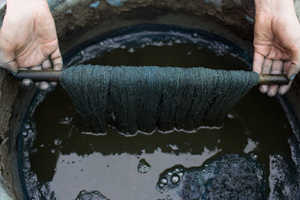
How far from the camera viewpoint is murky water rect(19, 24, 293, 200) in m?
2.39

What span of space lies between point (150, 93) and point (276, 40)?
131 cm

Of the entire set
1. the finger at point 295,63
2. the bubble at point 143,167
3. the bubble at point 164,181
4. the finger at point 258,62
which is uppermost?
the finger at point 295,63

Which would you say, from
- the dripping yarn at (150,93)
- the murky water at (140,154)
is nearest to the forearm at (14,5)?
the dripping yarn at (150,93)

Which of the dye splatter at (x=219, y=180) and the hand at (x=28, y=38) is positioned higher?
the hand at (x=28, y=38)

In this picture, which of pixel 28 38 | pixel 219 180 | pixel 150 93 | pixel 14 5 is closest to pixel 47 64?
pixel 28 38

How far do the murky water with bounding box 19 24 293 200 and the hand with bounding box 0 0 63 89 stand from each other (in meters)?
0.59

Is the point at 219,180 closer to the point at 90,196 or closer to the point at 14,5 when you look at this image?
the point at 90,196

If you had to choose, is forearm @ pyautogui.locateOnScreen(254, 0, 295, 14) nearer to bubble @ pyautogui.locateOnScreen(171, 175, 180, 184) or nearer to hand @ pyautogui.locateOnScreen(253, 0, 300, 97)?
hand @ pyautogui.locateOnScreen(253, 0, 300, 97)

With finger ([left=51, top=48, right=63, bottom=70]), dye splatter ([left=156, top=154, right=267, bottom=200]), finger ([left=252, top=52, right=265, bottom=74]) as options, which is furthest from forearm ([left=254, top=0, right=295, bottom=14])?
finger ([left=51, top=48, right=63, bottom=70])

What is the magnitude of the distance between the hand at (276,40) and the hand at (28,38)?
1925mm

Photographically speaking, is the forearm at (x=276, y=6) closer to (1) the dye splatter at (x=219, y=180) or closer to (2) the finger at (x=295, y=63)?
(2) the finger at (x=295, y=63)

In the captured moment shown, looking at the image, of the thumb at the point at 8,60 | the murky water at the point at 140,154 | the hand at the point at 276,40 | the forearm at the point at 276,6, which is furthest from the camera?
the murky water at the point at 140,154

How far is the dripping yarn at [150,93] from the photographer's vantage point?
2.06m

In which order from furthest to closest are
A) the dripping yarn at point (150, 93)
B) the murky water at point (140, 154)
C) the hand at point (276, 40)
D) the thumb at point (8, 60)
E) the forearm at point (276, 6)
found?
the murky water at point (140, 154)
the forearm at point (276, 6)
the hand at point (276, 40)
the dripping yarn at point (150, 93)
the thumb at point (8, 60)
